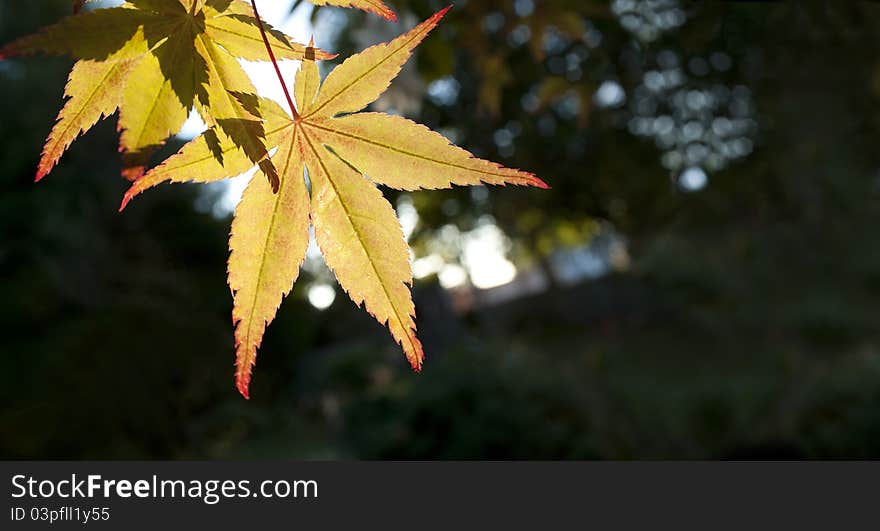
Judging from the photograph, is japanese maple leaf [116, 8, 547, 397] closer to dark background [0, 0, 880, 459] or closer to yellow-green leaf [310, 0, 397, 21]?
yellow-green leaf [310, 0, 397, 21]

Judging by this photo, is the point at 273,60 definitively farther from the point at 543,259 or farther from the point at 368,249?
the point at 543,259

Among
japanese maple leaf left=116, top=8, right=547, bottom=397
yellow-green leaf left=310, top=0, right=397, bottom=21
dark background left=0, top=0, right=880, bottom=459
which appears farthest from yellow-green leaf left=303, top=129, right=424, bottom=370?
dark background left=0, top=0, right=880, bottom=459

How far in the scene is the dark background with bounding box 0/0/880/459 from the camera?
7.45ft

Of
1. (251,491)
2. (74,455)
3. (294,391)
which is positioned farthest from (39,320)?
(251,491)

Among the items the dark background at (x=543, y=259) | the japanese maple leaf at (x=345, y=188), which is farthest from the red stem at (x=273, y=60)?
the dark background at (x=543, y=259)

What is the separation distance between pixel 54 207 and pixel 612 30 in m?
6.54

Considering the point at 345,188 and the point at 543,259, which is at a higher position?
the point at 543,259

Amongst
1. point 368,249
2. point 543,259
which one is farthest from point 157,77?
point 543,259

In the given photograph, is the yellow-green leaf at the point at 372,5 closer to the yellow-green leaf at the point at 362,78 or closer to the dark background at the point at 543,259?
the yellow-green leaf at the point at 362,78

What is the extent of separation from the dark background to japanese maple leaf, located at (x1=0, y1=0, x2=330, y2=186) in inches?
37.4

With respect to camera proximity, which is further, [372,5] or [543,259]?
[543,259]

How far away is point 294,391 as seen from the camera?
28.9 ft

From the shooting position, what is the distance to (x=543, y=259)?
10.9m

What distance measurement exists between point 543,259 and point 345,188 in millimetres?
10490
